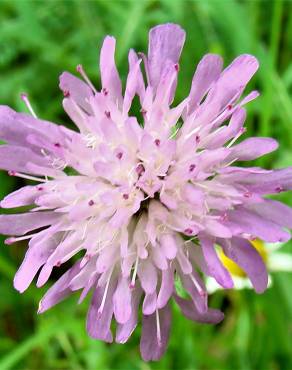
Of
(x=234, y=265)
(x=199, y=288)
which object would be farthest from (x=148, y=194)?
(x=234, y=265)

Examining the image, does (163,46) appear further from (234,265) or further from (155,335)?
(234,265)

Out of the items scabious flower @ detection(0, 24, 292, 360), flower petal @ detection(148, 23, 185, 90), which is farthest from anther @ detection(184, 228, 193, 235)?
flower petal @ detection(148, 23, 185, 90)

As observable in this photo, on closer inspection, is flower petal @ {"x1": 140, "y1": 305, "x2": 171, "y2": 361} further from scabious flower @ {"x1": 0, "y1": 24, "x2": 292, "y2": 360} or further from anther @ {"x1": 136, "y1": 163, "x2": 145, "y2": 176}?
anther @ {"x1": 136, "y1": 163, "x2": 145, "y2": 176}

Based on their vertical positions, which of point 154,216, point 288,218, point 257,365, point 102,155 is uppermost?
point 102,155

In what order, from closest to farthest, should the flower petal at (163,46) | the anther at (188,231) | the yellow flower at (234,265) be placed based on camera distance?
the anther at (188,231) < the flower petal at (163,46) < the yellow flower at (234,265)

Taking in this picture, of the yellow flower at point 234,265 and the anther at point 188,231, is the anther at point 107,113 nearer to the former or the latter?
the anther at point 188,231

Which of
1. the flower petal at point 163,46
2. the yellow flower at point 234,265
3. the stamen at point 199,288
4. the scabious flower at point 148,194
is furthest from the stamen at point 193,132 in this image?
the yellow flower at point 234,265

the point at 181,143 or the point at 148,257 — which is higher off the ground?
the point at 181,143

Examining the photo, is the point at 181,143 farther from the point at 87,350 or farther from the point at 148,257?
the point at 87,350

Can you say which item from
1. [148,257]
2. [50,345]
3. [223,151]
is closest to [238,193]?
[223,151]
